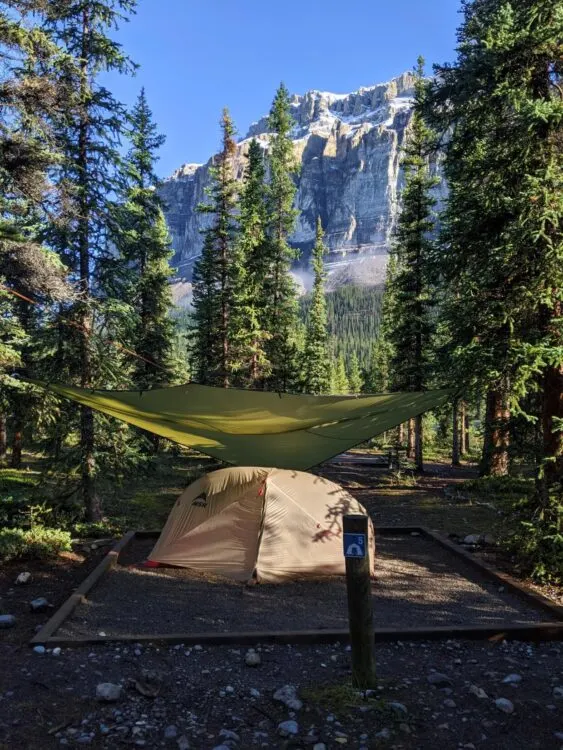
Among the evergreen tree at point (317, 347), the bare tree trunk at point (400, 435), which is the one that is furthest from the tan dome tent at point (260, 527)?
the evergreen tree at point (317, 347)

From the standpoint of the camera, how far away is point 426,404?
7324mm

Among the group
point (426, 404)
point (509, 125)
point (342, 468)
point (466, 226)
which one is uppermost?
point (509, 125)

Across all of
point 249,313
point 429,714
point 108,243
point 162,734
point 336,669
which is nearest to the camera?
point 162,734

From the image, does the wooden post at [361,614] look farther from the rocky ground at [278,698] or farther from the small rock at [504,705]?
the small rock at [504,705]

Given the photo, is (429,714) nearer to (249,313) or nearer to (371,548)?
(371,548)

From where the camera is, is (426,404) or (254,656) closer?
(254,656)

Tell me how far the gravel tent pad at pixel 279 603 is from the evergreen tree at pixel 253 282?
46.4 ft

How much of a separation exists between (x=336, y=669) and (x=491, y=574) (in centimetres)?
339

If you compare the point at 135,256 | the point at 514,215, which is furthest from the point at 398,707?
the point at 135,256

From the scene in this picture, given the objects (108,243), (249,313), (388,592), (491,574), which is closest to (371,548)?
(388,592)

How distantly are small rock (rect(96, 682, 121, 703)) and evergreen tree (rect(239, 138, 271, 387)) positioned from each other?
17.3m

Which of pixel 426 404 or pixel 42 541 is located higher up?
pixel 426 404

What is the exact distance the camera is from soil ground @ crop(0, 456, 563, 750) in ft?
11.1

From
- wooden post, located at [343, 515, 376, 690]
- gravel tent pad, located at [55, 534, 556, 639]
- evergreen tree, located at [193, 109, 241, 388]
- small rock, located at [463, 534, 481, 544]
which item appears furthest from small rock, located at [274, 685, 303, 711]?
evergreen tree, located at [193, 109, 241, 388]
